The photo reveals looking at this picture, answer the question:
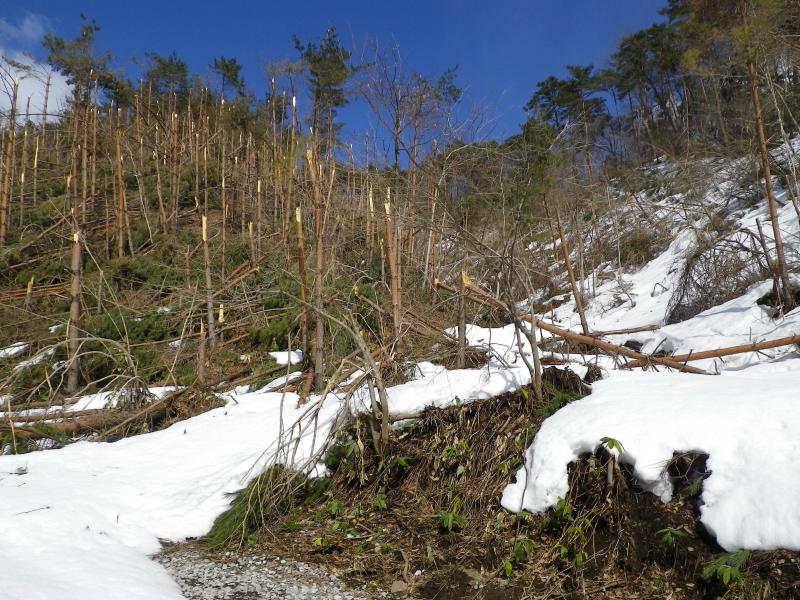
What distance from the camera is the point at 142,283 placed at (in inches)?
449

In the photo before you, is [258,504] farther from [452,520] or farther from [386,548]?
[452,520]

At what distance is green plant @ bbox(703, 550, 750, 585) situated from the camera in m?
2.54

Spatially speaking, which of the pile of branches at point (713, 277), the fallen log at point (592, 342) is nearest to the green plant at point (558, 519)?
the fallen log at point (592, 342)

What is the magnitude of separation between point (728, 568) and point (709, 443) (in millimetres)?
785

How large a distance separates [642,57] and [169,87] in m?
23.2

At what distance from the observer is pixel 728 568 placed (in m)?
2.55

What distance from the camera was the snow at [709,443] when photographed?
2709mm

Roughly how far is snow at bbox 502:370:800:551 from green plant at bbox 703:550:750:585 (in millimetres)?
84

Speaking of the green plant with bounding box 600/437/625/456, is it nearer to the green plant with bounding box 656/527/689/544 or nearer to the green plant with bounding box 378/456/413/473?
the green plant with bounding box 656/527/689/544

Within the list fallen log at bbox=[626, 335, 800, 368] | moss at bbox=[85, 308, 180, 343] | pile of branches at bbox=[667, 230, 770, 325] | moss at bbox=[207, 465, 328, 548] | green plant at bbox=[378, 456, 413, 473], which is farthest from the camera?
pile of branches at bbox=[667, 230, 770, 325]

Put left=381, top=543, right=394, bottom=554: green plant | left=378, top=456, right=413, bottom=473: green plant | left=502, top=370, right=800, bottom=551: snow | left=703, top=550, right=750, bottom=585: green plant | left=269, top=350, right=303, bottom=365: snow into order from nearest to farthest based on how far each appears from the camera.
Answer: left=703, top=550, right=750, bottom=585: green plant, left=502, top=370, right=800, bottom=551: snow, left=381, top=543, right=394, bottom=554: green plant, left=378, top=456, right=413, bottom=473: green plant, left=269, top=350, right=303, bottom=365: snow

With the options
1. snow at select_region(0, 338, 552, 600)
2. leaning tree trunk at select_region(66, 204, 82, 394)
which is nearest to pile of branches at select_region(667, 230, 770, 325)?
snow at select_region(0, 338, 552, 600)

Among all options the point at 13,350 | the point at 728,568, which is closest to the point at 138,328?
the point at 13,350

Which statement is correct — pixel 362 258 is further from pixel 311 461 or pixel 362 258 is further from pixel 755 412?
pixel 755 412
